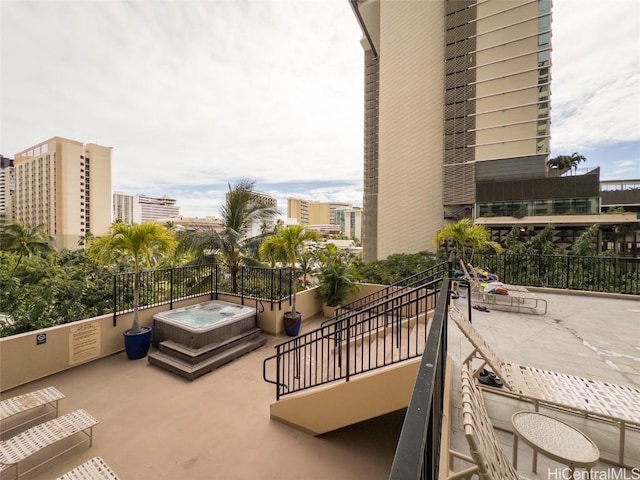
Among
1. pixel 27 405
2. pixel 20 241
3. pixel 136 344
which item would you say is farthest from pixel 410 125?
pixel 20 241

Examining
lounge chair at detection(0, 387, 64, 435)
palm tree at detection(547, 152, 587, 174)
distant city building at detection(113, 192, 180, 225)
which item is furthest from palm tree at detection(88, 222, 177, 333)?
distant city building at detection(113, 192, 180, 225)

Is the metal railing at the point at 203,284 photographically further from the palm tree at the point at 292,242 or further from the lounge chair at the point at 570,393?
the lounge chair at the point at 570,393

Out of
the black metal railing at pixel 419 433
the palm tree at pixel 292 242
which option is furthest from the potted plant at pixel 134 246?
the black metal railing at pixel 419 433

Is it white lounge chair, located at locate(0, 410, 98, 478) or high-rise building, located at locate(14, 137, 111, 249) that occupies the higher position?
high-rise building, located at locate(14, 137, 111, 249)

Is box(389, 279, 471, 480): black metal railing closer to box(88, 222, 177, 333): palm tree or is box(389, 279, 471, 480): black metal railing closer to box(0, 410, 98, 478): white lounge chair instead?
box(0, 410, 98, 478): white lounge chair

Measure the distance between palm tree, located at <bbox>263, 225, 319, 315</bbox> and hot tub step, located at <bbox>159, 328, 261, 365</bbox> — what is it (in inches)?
76.4

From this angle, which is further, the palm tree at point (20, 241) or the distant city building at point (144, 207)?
the distant city building at point (144, 207)

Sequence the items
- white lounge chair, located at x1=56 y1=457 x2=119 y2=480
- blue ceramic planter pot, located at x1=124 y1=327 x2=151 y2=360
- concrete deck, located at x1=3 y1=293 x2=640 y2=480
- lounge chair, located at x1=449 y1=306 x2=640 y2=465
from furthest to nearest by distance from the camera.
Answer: blue ceramic planter pot, located at x1=124 y1=327 x2=151 y2=360 → concrete deck, located at x1=3 y1=293 x2=640 y2=480 → white lounge chair, located at x1=56 y1=457 x2=119 y2=480 → lounge chair, located at x1=449 y1=306 x2=640 y2=465

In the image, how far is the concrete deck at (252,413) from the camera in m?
3.50

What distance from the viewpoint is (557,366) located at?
11.1 feet

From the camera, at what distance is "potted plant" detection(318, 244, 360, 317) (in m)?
9.08

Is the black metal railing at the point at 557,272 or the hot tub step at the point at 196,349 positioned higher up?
the black metal railing at the point at 557,272

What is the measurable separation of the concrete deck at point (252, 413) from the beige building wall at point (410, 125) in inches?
809

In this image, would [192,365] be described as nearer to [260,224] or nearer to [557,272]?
[260,224]
